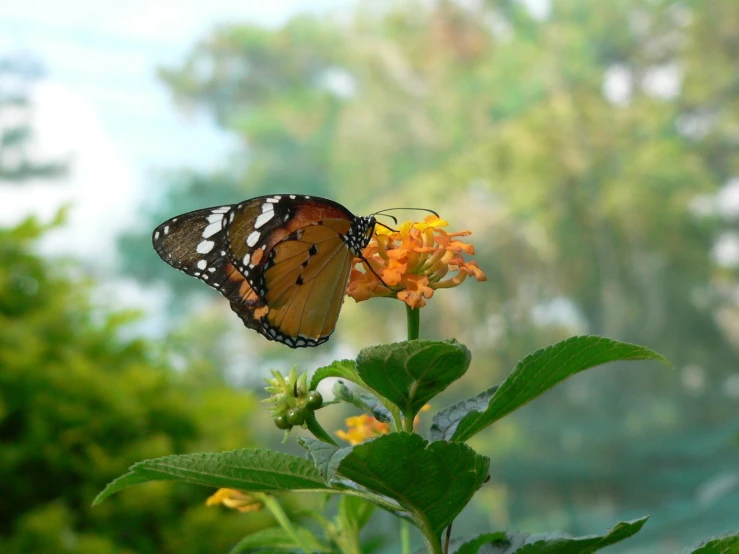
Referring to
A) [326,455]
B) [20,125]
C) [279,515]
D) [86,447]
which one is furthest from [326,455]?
[20,125]

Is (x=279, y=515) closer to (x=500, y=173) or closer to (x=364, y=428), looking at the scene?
(x=364, y=428)

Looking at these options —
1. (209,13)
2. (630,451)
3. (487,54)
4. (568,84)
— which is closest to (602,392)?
(630,451)

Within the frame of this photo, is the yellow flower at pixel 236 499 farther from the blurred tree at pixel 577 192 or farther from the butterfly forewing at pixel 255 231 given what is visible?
the blurred tree at pixel 577 192

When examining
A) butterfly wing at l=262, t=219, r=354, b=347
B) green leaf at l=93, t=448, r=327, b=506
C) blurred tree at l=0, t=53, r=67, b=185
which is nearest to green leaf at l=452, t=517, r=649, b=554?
green leaf at l=93, t=448, r=327, b=506

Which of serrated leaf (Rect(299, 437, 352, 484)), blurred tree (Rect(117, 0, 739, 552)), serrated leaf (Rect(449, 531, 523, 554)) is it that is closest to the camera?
serrated leaf (Rect(299, 437, 352, 484))

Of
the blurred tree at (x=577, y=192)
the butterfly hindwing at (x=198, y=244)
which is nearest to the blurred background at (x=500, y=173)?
the blurred tree at (x=577, y=192)

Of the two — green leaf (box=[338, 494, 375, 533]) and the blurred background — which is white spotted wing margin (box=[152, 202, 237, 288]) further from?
the blurred background
